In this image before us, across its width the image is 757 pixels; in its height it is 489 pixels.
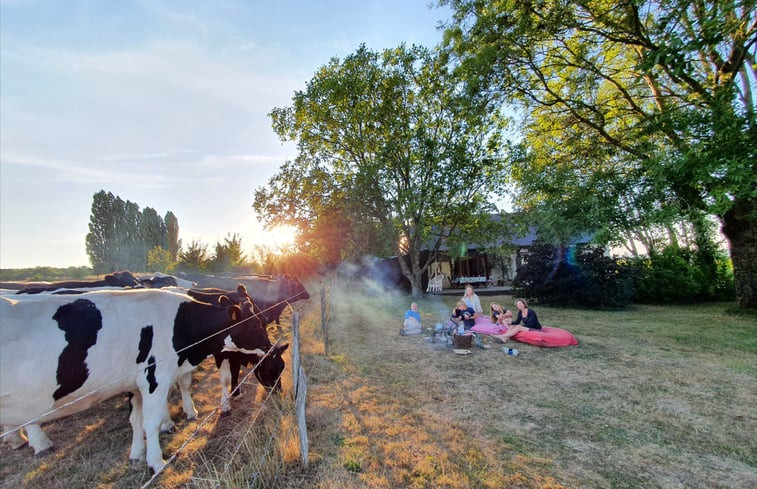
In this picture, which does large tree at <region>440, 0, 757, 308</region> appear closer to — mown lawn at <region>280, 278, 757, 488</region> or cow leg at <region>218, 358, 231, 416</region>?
mown lawn at <region>280, 278, 757, 488</region>

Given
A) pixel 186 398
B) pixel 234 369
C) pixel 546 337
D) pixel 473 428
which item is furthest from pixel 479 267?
pixel 186 398

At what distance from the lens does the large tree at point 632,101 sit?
6.32 m

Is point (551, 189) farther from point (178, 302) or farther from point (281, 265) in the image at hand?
point (281, 265)

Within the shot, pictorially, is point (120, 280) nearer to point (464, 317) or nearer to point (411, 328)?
point (411, 328)

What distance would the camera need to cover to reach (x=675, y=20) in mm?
7523

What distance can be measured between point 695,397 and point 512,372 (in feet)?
7.53

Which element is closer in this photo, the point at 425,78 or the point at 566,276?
the point at 566,276

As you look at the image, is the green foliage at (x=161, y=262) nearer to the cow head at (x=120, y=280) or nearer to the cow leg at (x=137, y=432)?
the cow head at (x=120, y=280)

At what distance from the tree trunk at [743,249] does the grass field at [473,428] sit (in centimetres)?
485

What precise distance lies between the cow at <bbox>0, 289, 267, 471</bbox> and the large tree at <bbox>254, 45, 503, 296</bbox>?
11.2m

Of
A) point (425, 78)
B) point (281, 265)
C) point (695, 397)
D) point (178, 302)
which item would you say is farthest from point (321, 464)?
point (281, 265)

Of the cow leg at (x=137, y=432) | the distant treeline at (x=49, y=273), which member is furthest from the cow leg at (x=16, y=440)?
the distant treeline at (x=49, y=273)

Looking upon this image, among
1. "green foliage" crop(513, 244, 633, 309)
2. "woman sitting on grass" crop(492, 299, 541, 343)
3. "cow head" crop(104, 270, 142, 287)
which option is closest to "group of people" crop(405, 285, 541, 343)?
"woman sitting on grass" crop(492, 299, 541, 343)

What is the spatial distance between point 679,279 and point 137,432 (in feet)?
→ 60.0
